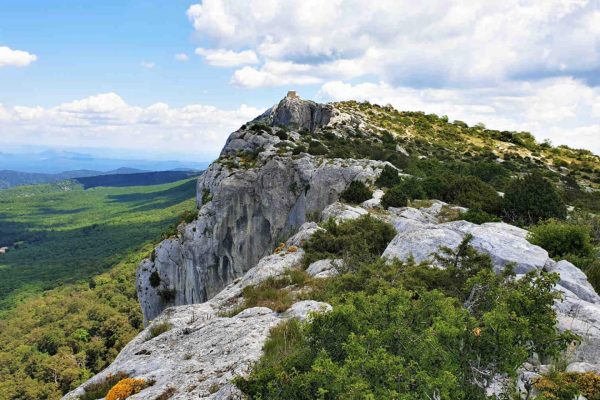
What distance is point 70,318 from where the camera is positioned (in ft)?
379

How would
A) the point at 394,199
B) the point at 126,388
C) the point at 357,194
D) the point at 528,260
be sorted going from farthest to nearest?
the point at 357,194
the point at 394,199
the point at 528,260
the point at 126,388

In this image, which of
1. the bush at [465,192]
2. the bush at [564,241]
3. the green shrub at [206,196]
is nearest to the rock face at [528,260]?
the bush at [564,241]

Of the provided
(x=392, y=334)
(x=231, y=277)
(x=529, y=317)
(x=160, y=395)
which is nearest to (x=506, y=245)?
(x=529, y=317)

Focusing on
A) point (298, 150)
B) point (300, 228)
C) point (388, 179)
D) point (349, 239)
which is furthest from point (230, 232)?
point (349, 239)

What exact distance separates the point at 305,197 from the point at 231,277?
14.6 m

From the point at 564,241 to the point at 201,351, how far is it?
15983mm

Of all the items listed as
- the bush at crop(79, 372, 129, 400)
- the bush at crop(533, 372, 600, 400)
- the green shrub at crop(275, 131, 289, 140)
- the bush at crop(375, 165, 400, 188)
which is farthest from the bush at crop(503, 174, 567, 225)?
the green shrub at crop(275, 131, 289, 140)

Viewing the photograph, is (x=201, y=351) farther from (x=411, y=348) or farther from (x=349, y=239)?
(x=349, y=239)

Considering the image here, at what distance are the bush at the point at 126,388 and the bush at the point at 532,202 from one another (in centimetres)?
2236

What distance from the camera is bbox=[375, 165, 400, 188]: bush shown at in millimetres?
34375

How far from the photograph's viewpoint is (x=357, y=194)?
105 feet

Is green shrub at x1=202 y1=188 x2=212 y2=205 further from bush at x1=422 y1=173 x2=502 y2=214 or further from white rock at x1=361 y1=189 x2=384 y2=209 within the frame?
bush at x1=422 y1=173 x2=502 y2=214

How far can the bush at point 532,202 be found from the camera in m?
23.7

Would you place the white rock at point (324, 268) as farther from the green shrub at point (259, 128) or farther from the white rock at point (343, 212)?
the green shrub at point (259, 128)
